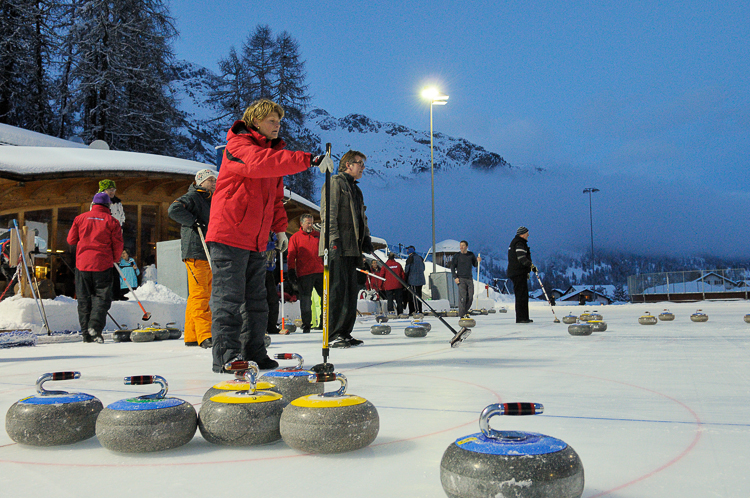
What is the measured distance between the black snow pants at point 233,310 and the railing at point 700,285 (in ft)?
90.1

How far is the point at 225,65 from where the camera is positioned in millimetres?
39531

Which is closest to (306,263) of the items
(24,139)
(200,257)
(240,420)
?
(200,257)

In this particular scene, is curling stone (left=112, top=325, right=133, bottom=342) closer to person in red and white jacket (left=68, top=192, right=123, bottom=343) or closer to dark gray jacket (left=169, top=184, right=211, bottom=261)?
person in red and white jacket (left=68, top=192, right=123, bottom=343)

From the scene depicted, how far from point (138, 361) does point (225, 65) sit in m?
38.7

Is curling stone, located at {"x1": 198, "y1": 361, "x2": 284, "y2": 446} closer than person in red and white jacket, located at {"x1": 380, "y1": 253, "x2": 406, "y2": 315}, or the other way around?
curling stone, located at {"x1": 198, "y1": 361, "x2": 284, "y2": 446}

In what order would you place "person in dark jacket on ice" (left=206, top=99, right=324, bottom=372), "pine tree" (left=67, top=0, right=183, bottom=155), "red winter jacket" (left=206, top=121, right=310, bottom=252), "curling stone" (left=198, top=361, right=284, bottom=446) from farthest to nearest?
"pine tree" (left=67, top=0, right=183, bottom=155) < "person in dark jacket on ice" (left=206, top=99, right=324, bottom=372) < "red winter jacket" (left=206, top=121, right=310, bottom=252) < "curling stone" (left=198, top=361, right=284, bottom=446)

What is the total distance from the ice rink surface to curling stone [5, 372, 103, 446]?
0.11 ft

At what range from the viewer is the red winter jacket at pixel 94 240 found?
662cm

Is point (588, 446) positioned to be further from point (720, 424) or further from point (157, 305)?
point (157, 305)

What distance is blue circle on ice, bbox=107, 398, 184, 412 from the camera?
1625mm

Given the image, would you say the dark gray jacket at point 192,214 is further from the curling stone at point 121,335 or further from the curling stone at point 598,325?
the curling stone at point 598,325

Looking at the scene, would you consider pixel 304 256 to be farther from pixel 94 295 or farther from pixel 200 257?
pixel 200 257

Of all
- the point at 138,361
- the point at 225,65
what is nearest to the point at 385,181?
the point at 225,65

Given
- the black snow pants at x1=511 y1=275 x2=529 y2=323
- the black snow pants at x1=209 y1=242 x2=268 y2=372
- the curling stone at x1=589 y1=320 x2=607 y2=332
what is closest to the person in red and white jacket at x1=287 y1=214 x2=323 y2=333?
the black snow pants at x1=511 y1=275 x2=529 y2=323
